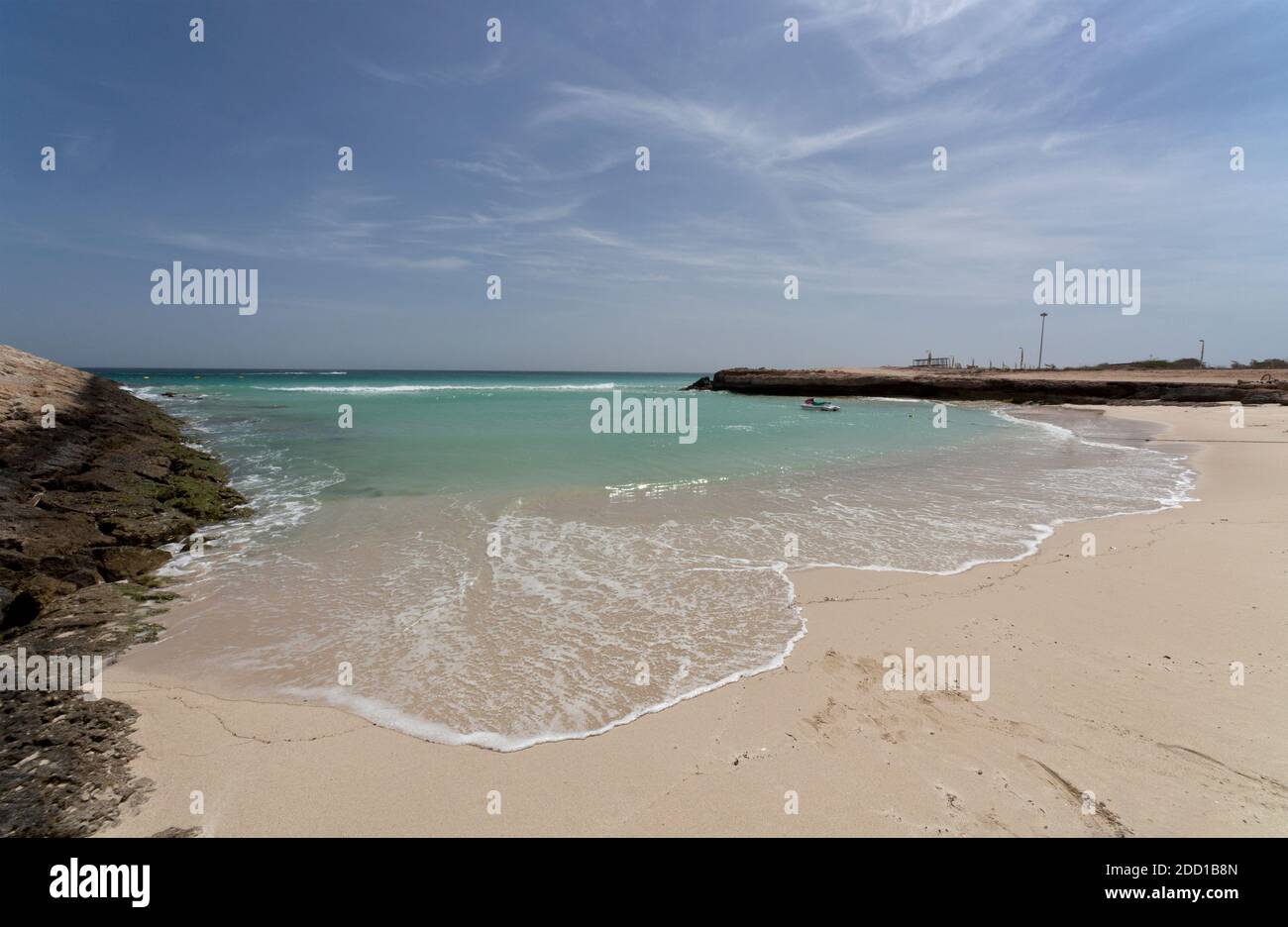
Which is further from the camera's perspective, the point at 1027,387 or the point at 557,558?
the point at 1027,387

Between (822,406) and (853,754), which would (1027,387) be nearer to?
(822,406)

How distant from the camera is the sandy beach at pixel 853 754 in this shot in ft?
11.3

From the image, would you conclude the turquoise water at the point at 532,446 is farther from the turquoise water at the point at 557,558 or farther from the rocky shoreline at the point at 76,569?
the rocky shoreline at the point at 76,569

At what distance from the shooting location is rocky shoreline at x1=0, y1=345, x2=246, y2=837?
3678 millimetres

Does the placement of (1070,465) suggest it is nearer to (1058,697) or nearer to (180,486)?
(1058,697)

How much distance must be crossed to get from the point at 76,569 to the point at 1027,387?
6275 cm

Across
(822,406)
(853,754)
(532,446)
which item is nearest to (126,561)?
(853,754)

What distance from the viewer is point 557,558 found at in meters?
8.61

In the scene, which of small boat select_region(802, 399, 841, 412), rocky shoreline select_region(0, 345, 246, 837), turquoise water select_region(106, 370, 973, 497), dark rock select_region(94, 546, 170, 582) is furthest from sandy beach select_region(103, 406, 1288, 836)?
small boat select_region(802, 399, 841, 412)

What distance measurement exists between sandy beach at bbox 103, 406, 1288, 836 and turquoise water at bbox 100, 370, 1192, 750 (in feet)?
1.31

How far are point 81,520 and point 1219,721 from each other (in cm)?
1461

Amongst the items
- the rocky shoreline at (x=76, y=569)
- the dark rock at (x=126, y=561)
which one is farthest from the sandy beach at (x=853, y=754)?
the dark rock at (x=126, y=561)

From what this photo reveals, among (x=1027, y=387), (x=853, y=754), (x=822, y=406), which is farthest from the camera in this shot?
(x=1027, y=387)

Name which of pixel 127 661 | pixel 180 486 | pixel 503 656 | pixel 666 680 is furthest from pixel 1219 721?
pixel 180 486
